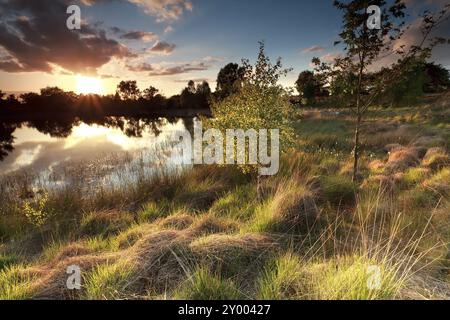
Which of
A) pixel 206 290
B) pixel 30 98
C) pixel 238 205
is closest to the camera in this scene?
pixel 206 290

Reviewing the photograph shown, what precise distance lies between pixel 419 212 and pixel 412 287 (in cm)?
333

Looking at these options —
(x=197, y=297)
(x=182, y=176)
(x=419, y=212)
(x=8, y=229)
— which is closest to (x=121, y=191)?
(x=182, y=176)

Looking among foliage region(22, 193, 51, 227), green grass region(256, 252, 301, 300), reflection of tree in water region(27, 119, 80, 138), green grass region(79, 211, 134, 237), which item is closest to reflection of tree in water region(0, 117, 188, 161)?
reflection of tree in water region(27, 119, 80, 138)

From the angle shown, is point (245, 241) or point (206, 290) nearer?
point (206, 290)

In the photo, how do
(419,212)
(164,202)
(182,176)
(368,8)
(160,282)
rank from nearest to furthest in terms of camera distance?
(160,282)
(419,212)
(368,8)
(164,202)
(182,176)

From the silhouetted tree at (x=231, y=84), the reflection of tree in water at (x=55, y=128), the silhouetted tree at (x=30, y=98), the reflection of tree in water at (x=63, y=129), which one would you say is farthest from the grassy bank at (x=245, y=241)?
the silhouetted tree at (x=30, y=98)

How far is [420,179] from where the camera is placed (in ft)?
29.1

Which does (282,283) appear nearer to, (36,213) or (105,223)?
(105,223)

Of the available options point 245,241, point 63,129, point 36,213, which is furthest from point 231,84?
point 63,129

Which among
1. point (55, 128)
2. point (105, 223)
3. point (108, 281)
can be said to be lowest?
point (105, 223)

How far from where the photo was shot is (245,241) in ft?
15.7

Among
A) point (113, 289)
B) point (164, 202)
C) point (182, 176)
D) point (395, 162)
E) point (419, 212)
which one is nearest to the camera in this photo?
point (113, 289)

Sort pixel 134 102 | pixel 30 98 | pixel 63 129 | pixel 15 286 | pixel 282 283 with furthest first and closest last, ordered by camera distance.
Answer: pixel 134 102, pixel 30 98, pixel 63 129, pixel 15 286, pixel 282 283

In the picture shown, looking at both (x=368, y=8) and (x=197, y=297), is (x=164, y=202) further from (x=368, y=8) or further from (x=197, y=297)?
(x=368, y=8)
